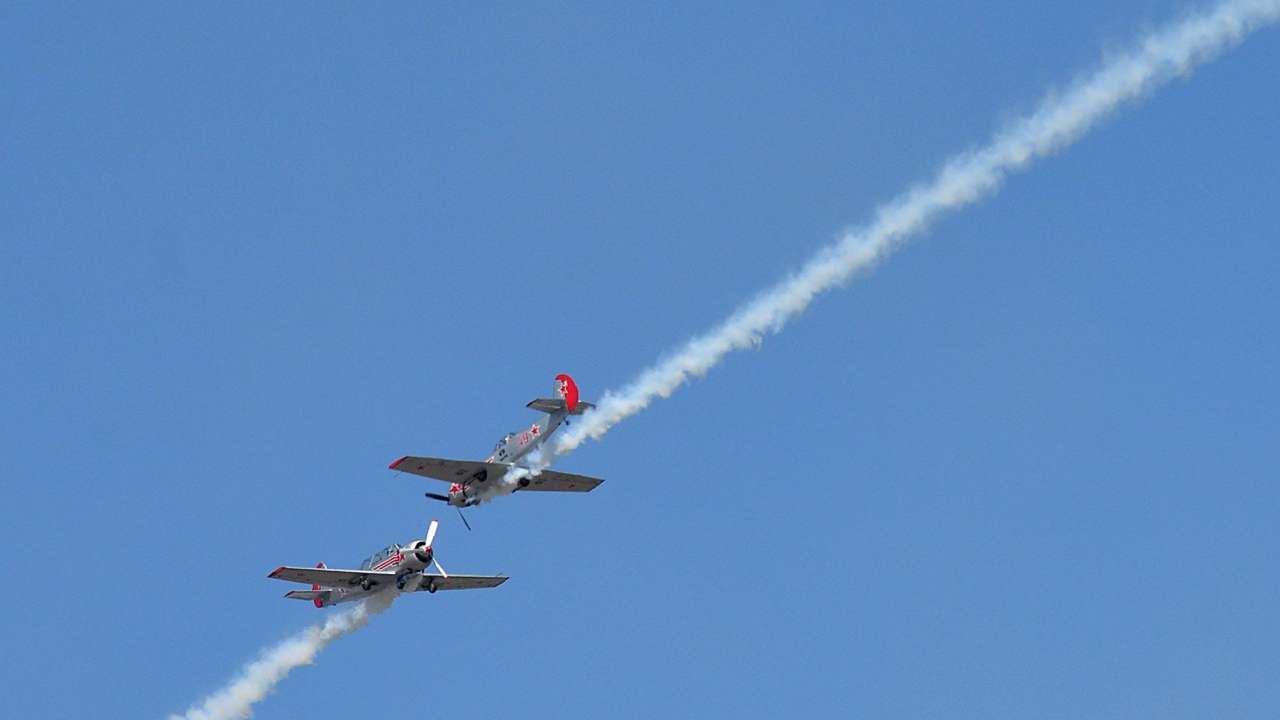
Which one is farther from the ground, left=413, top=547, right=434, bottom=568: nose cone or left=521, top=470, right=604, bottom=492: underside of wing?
left=521, top=470, right=604, bottom=492: underside of wing

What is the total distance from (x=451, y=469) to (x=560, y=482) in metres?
5.03

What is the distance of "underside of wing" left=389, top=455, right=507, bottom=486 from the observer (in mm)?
133375

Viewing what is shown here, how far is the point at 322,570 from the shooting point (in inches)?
5305

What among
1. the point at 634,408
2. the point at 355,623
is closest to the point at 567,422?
the point at 634,408

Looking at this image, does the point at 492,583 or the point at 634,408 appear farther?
the point at 492,583

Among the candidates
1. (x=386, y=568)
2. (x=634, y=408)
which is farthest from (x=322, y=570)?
(x=634, y=408)

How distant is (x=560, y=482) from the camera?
5404 inches

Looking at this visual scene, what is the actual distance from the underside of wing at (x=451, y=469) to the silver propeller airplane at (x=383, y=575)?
1757mm

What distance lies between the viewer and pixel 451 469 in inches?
5271

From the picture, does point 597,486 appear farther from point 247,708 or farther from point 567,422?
point 247,708

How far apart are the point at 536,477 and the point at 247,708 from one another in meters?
13.5

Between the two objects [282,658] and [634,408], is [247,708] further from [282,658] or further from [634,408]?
[634,408]

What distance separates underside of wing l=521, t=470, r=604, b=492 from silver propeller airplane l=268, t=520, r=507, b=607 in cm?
437

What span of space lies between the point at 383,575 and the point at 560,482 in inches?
289
